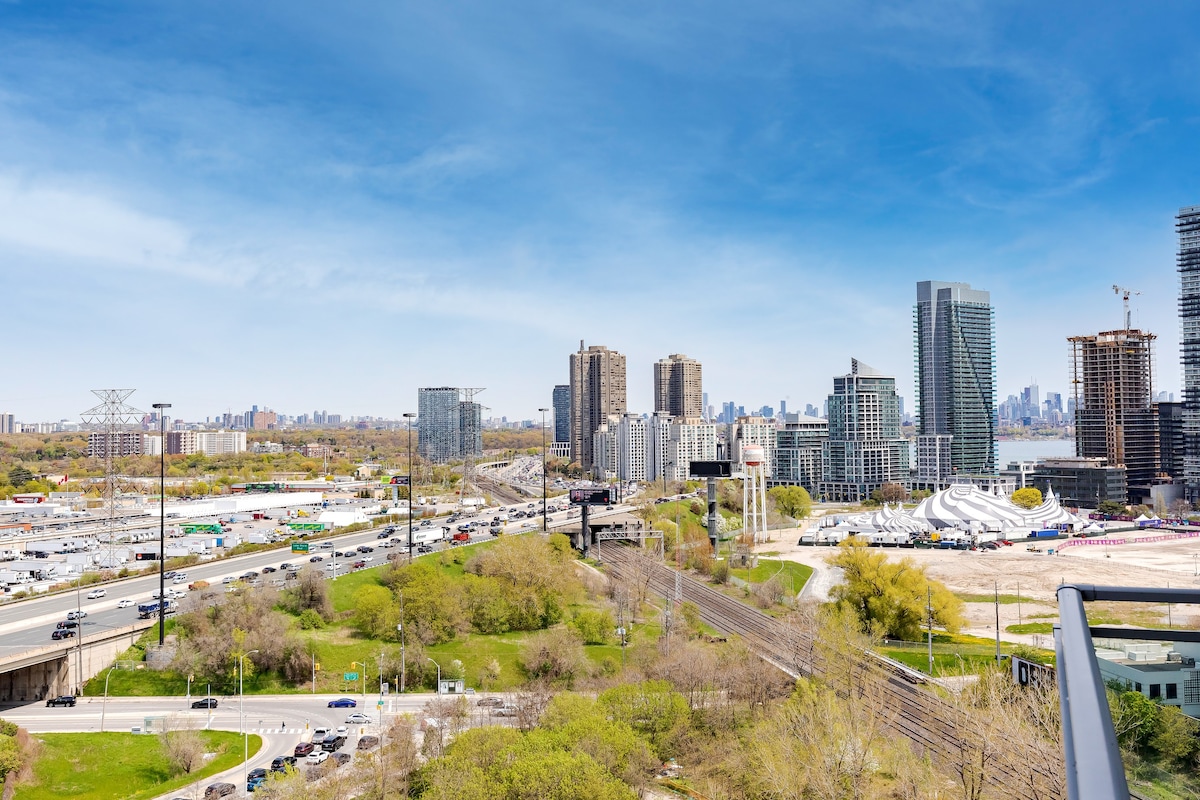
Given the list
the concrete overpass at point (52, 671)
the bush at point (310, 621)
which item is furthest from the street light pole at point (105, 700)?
the bush at point (310, 621)

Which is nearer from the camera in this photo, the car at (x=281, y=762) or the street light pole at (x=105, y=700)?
the car at (x=281, y=762)

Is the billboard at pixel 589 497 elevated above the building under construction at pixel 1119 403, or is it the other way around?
the building under construction at pixel 1119 403

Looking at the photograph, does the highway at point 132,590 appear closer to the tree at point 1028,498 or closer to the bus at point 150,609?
the bus at point 150,609

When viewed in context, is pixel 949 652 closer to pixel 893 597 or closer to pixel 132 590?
pixel 893 597

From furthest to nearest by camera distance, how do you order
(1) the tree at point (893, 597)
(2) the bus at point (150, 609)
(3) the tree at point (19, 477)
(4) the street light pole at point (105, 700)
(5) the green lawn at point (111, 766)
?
Answer: 1. (3) the tree at point (19, 477)
2. (1) the tree at point (893, 597)
3. (2) the bus at point (150, 609)
4. (4) the street light pole at point (105, 700)
5. (5) the green lawn at point (111, 766)

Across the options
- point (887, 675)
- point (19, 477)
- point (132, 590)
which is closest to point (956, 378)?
point (887, 675)

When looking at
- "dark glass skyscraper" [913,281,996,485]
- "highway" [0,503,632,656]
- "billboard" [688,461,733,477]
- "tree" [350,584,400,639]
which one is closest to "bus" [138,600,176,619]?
"highway" [0,503,632,656]

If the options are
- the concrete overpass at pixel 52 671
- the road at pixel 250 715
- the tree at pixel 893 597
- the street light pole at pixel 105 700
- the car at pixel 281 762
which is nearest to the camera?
the car at pixel 281 762

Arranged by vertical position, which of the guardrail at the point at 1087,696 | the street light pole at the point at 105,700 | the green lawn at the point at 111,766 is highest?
the guardrail at the point at 1087,696
